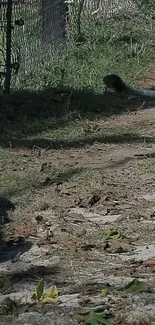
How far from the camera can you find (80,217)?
594 cm

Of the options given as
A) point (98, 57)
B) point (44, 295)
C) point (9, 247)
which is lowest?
point (9, 247)

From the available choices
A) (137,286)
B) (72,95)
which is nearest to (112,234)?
(137,286)

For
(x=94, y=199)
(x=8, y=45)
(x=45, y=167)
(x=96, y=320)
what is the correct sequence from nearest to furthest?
(x=96, y=320)
(x=94, y=199)
(x=45, y=167)
(x=8, y=45)

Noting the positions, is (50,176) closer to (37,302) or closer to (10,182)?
(10,182)

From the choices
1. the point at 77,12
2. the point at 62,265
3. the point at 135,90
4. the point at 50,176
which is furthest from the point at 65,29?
the point at 62,265

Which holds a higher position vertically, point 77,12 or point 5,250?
point 77,12

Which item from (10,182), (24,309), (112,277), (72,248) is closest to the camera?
(24,309)

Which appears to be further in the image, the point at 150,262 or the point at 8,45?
the point at 8,45

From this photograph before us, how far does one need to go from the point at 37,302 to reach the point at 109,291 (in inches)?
14.2

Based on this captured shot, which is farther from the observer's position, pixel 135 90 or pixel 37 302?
pixel 135 90

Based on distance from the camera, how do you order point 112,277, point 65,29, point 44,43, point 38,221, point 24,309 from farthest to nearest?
1. point 65,29
2. point 44,43
3. point 38,221
4. point 112,277
5. point 24,309

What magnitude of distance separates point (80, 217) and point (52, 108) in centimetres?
348

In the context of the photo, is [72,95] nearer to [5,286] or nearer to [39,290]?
[5,286]

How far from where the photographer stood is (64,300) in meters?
4.43
